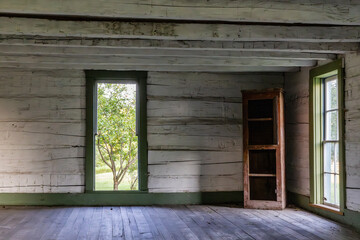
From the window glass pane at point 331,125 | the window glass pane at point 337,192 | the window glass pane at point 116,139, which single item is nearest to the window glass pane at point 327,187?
the window glass pane at point 337,192

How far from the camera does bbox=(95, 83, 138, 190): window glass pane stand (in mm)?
6973

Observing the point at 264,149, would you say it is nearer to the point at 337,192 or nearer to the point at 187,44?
the point at 337,192

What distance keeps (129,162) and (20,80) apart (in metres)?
2.24

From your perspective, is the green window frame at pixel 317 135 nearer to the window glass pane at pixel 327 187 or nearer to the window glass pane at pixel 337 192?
the window glass pane at pixel 327 187

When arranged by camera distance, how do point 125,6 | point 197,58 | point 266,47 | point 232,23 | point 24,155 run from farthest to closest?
point 24,155, point 197,58, point 266,47, point 232,23, point 125,6

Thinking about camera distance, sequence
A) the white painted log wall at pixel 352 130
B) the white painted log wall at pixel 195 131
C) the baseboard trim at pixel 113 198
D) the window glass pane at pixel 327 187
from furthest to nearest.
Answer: the white painted log wall at pixel 195 131
the baseboard trim at pixel 113 198
the window glass pane at pixel 327 187
the white painted log wall at pixel 352 130

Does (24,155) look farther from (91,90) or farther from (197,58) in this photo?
(197,58)

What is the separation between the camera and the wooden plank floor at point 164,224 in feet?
15.8

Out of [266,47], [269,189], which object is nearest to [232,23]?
[266,47]

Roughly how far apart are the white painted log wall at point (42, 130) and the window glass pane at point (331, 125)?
382 centimetres

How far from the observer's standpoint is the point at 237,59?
6.07 meters

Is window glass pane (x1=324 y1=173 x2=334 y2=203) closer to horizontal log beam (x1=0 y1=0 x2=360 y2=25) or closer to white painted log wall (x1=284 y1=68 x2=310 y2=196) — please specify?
white painted log wall (x1=284 y1=68 x2=310 y2=196)

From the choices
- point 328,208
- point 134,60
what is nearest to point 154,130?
point 134,60

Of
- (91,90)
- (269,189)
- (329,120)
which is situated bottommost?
(269,189)
